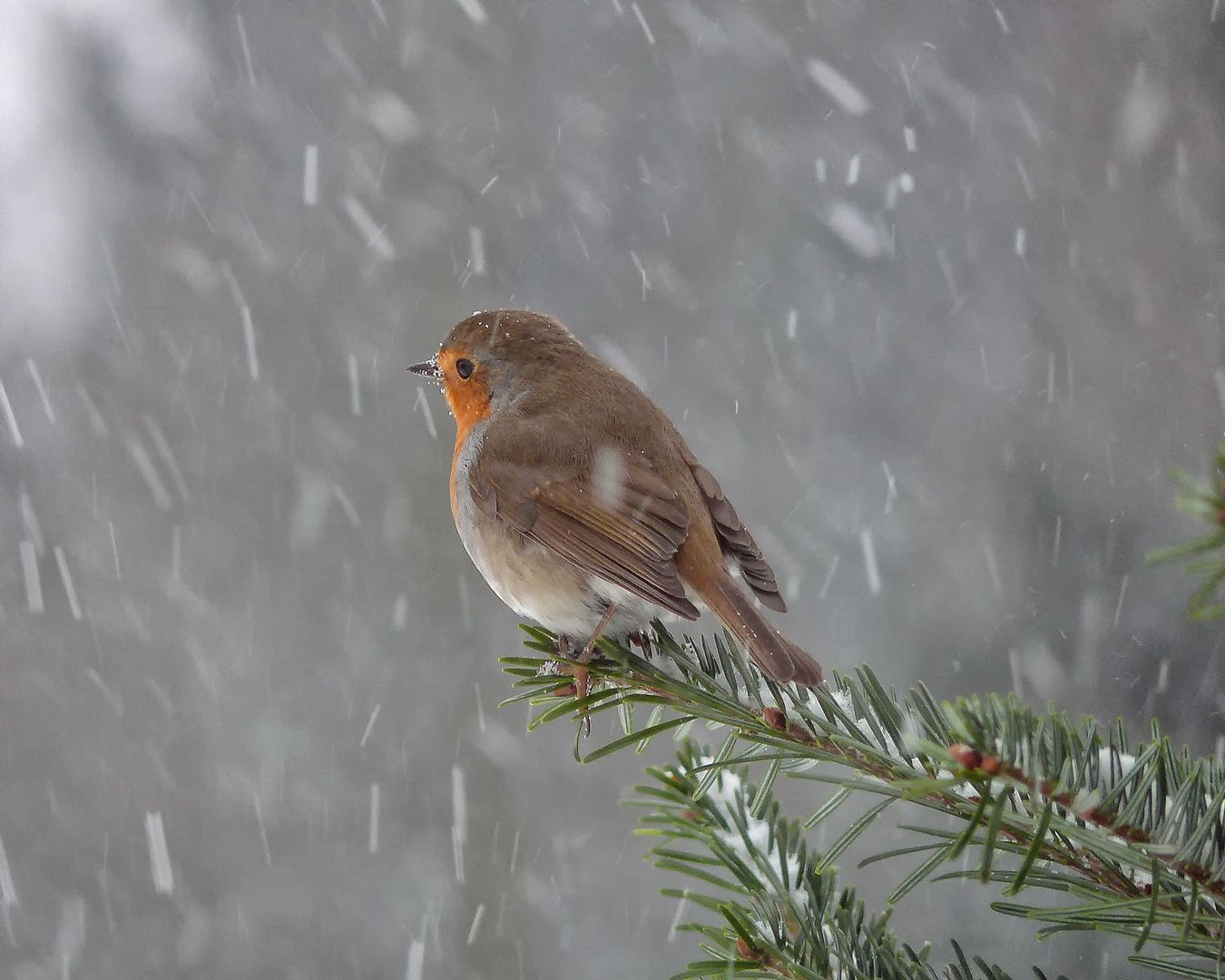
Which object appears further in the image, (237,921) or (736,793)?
(237,921)

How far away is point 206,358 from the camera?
6.34m

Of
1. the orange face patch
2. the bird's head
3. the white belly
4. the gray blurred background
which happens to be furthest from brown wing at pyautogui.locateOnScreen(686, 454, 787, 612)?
the gray blurred background

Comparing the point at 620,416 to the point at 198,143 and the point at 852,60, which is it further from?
the point at 198,143

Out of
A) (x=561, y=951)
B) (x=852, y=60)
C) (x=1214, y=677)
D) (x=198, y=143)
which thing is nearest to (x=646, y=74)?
(x=852, y=60)

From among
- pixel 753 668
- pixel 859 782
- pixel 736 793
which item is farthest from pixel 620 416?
pixel 859 782

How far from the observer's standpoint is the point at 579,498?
2.46 meters

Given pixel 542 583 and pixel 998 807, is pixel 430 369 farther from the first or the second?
pixel 998 807

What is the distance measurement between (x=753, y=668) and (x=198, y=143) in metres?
5.87

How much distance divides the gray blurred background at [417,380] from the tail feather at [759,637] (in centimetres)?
308

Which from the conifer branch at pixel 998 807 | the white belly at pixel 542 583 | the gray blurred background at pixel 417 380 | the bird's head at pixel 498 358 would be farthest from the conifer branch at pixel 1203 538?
the gray blurred background at pixel 417 380

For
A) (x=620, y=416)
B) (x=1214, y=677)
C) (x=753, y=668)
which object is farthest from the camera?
(x=1214, y=677)

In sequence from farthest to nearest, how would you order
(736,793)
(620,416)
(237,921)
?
(237,921) < (620,416) < (736,793)

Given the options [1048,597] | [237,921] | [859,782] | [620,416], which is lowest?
[859,782]

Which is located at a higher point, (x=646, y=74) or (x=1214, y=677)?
(x=646, y=74)
